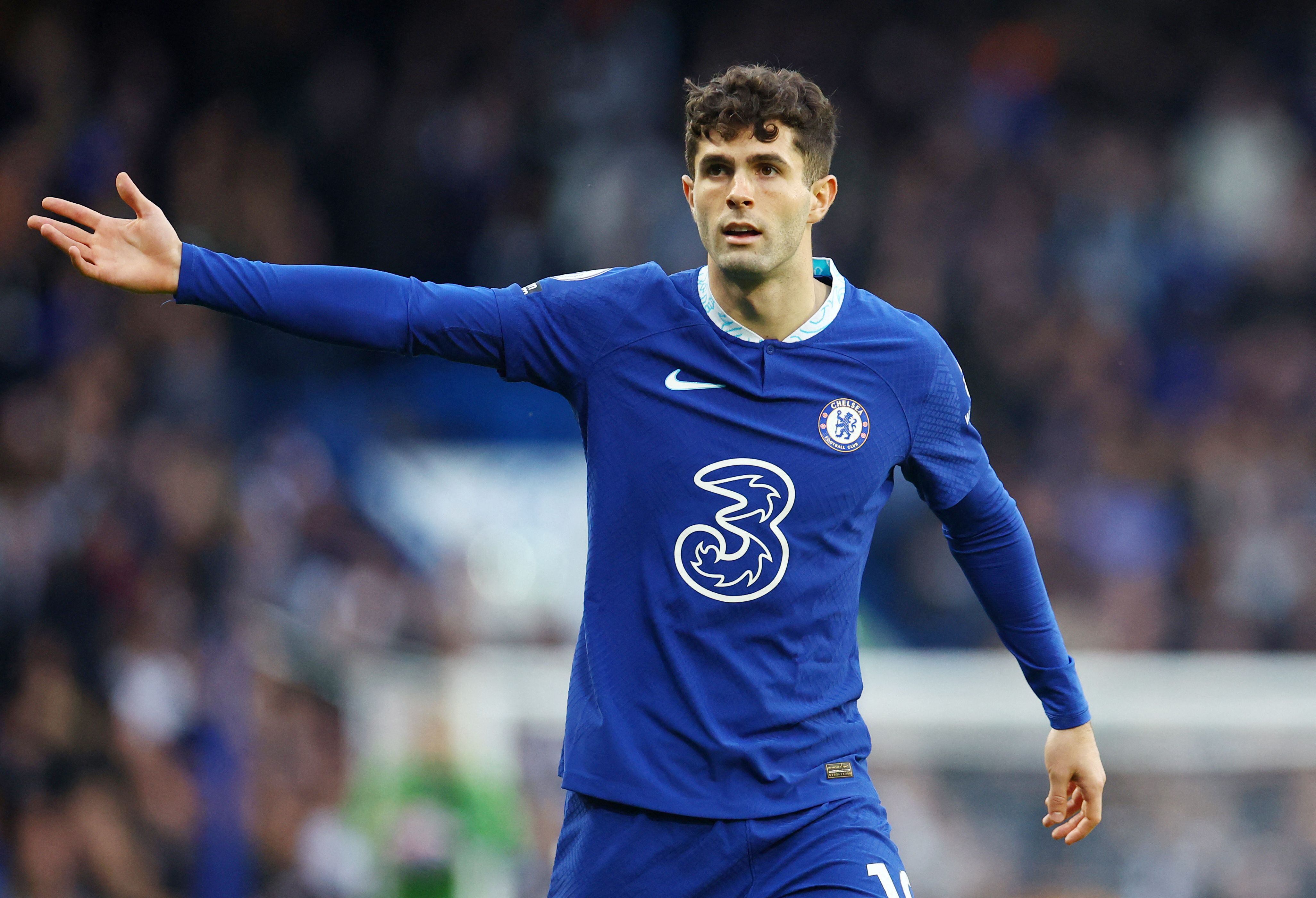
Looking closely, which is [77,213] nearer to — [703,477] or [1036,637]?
[703,477]

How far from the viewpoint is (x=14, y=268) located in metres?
7.72

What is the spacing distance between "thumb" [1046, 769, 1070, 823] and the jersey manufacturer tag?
1.99ft

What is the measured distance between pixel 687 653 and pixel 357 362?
571 centimetres

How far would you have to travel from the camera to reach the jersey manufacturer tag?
9.75 feet

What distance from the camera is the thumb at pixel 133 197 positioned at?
281 cm

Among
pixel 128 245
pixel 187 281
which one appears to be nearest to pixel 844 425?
pixel 187 281

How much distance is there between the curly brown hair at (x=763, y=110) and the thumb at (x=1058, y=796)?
144cm

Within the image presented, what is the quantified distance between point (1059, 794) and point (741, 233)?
146cm

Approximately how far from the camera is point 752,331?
121 inches

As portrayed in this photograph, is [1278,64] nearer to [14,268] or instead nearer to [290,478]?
[290,478]

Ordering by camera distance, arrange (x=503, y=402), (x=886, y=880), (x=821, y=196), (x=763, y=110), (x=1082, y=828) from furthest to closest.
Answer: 1. (x=503, y=402)
2. (x=1082, y=828)
3. (x=821, y=196)
4. (x=763, y=110)
5. (x=886, y=880)

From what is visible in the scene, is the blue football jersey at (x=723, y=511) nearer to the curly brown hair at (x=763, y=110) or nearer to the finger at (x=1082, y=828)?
the curly brown hair at (x=763, y=110)

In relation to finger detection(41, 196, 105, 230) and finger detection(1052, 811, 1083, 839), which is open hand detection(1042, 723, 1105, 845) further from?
finger detection(41, 196, 105, 230)

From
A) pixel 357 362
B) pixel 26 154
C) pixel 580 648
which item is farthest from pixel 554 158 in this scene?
pixel 580 648
